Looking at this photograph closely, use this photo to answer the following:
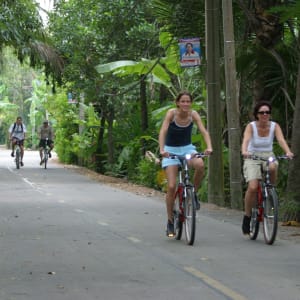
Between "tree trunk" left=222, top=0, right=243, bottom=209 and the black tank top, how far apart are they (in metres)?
5.33

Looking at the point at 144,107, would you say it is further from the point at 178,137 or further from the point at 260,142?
the point at 260,142

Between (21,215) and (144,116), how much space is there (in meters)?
12.4

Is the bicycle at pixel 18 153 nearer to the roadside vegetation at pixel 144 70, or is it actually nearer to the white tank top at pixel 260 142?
the roadside vegetation at pixel 144 70

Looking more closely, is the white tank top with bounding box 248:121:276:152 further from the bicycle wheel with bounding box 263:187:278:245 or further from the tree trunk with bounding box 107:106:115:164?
the tree trunk with bounding box 107:106:115:164

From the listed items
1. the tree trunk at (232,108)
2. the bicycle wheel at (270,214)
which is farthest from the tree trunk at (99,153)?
the bicycle wheel at (270,214)

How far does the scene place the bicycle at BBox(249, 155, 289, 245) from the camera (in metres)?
9.88

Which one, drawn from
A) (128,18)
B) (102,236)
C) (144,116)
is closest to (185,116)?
(102,236)

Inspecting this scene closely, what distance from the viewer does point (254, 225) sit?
10391mm

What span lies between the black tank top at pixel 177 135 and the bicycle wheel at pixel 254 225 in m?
1.27

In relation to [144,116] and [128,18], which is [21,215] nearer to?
[128,18]

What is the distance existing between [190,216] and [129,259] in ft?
4.58

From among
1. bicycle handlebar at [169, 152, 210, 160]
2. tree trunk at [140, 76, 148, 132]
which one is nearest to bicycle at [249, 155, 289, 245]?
bicycle handlebar at [169, 152, 210, 160]

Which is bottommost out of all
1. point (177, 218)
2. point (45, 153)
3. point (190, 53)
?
point (177, 218)

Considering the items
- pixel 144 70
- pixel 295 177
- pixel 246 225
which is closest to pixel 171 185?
pixel 246 225
